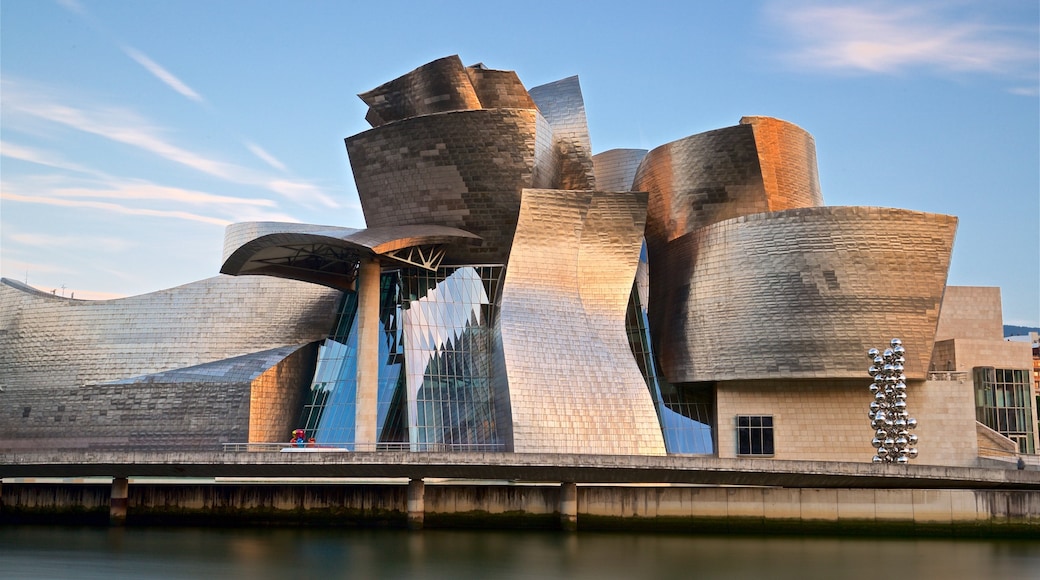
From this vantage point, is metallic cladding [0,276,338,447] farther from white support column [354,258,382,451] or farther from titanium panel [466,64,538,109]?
titanium panel [466,64,538,109]

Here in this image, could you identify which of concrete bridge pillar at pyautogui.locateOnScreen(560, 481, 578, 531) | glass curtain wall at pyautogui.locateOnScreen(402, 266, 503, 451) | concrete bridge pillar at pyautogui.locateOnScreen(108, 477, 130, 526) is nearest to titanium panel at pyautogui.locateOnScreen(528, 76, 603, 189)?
glass curtain wall at pyautogui.locateOnScreen(402, 266, 503, 451)

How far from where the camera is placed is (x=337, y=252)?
37.9 m

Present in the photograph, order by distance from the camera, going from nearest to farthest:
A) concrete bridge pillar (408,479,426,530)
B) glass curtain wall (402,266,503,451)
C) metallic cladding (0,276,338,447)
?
concrete bridge pillar (408,479,426,530) < glass curtain wall (402,266,503,451) < metallic cladding (0,276,338,447)

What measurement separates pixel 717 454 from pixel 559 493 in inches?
478

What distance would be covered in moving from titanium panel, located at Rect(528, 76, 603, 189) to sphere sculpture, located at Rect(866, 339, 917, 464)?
13041 mm

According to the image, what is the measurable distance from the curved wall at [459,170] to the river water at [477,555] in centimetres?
1353

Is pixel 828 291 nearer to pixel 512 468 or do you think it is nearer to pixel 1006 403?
pixel 1006 403

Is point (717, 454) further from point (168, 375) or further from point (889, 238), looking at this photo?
point (168, 375)

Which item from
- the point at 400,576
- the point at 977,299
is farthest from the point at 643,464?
the point at 977,299

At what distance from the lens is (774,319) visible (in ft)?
126

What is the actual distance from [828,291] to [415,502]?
54.9 ft

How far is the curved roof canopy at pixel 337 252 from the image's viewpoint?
115ft

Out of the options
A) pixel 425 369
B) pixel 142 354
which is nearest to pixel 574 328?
pixel 425 369

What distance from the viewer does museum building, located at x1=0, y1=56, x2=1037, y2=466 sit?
37094 millimetres
